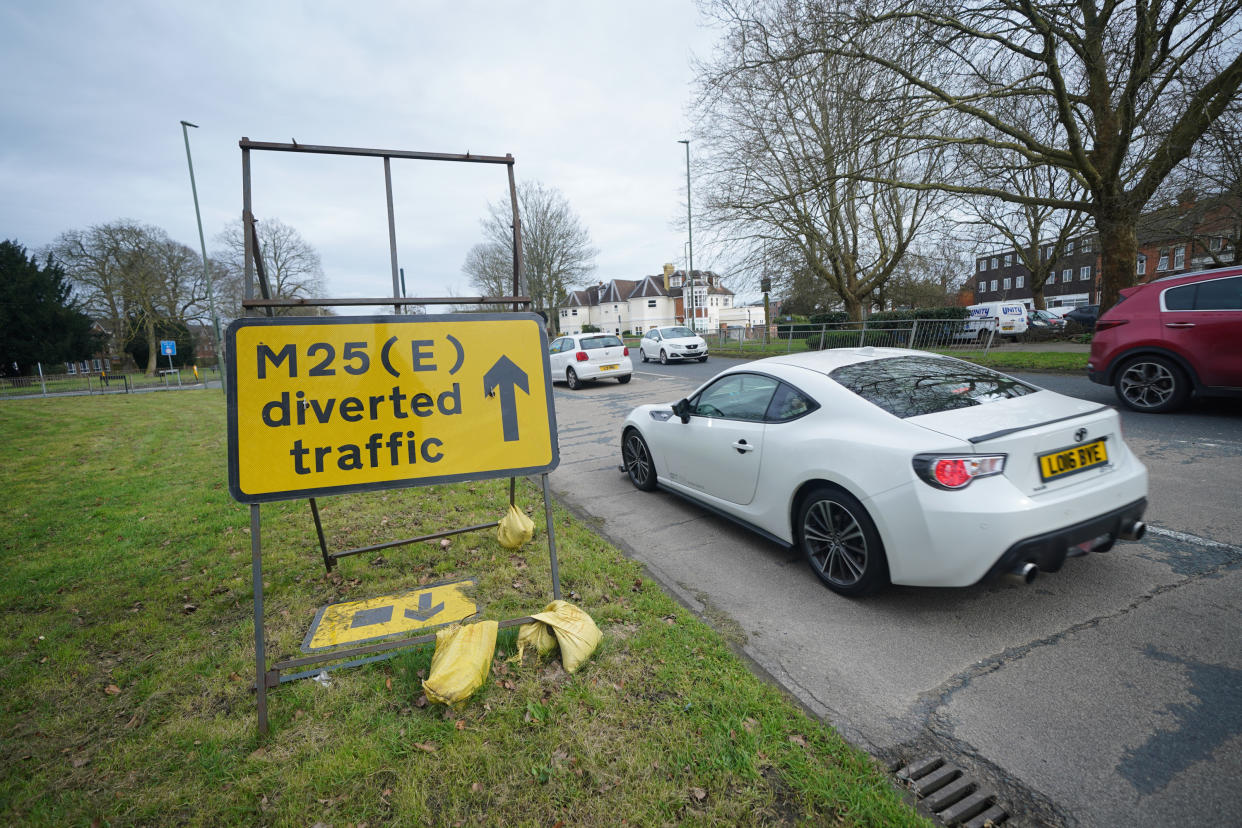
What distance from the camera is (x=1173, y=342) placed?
264 inches

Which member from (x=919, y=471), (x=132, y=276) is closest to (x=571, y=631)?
(x=919, y=471)

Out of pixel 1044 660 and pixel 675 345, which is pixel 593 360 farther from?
pixel 1044 660

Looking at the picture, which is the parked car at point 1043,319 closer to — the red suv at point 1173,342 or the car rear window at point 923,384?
the red suv at point 1173,342

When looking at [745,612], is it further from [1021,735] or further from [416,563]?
[416,563]

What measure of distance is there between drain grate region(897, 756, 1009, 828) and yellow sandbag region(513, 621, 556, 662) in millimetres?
1597

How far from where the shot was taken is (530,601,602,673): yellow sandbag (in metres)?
2.72

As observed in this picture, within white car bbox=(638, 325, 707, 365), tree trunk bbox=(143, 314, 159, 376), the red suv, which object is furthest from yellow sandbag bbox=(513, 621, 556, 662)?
tree trunk bbox=(143, 314, 159, 376)

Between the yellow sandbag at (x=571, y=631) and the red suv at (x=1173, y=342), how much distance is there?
7890mm

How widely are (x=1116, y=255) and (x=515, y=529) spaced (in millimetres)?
13755

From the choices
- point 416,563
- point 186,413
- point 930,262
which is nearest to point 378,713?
point 416,563

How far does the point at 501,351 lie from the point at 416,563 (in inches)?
79.4

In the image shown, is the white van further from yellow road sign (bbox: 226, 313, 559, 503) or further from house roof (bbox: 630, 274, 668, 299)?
house roof (bbox: 630, 274, 668, 299)

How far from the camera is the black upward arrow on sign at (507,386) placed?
9.65 feet

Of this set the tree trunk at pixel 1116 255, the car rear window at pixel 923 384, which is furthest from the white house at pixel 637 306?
the car rear window at pixel 923 384
